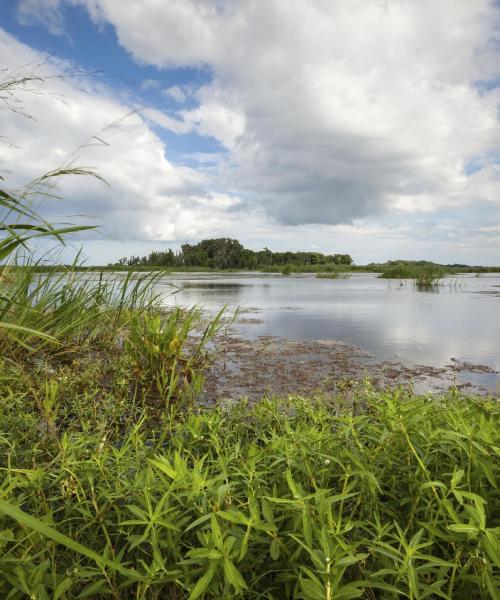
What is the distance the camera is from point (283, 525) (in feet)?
4.47

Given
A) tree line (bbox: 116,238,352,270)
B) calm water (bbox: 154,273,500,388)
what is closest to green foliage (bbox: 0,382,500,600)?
calm water (bbox: 154,273,500,388)

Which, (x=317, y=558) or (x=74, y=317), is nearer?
(x=317, y=558)

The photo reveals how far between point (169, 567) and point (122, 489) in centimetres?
30

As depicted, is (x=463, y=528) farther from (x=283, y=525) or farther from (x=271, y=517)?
(x=283, y=525)

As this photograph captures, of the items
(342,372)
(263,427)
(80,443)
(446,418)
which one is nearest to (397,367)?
(342,372)

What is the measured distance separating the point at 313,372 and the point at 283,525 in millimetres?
3592

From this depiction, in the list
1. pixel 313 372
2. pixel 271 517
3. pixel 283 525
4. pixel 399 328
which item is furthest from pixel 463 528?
pixel 399 328

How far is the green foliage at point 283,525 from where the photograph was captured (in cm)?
100

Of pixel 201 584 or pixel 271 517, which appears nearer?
pixel 201 584

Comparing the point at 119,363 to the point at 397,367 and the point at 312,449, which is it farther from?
the point at 397,367

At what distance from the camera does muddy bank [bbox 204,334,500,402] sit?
420cm

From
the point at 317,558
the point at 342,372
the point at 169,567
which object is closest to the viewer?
the point at 317,558

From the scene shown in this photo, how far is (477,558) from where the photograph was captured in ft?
3.35

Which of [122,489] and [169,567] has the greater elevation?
[122,489]
